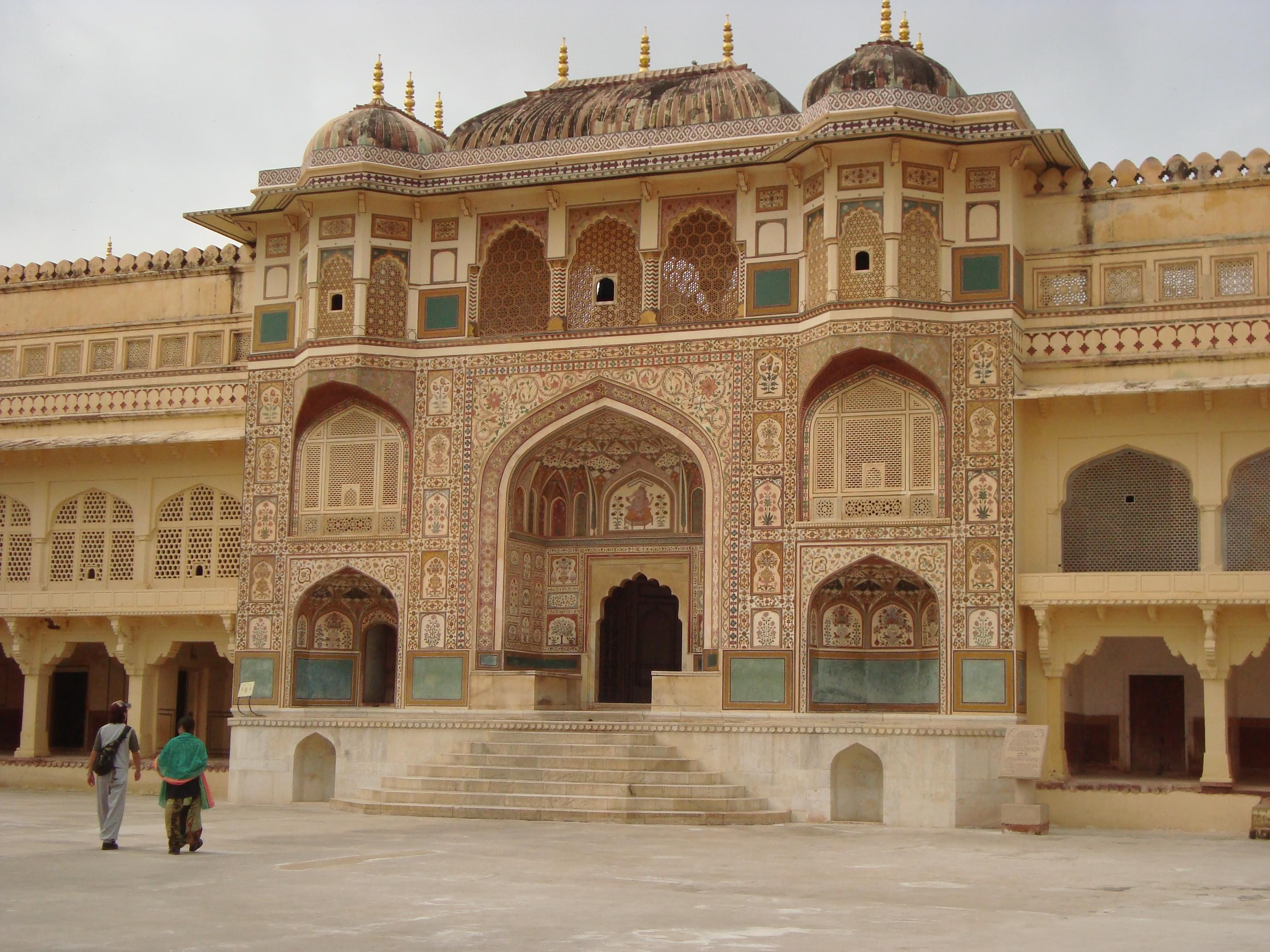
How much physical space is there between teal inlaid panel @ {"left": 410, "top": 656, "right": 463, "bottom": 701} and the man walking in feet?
20.3

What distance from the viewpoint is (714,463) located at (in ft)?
56.0

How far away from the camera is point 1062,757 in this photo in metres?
16.2

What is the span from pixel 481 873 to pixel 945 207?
30.3 ft

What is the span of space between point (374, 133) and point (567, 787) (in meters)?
7.97

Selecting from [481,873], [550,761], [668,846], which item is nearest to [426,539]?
[550,761]

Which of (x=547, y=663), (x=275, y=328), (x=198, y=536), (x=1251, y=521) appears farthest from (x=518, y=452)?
(x=1251, y=521)

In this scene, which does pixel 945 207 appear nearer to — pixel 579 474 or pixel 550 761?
pixel 579 474

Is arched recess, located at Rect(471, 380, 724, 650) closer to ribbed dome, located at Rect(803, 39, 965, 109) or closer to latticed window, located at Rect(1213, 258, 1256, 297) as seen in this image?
ribbed dome, located at Rect(803, 39, 965, 109)

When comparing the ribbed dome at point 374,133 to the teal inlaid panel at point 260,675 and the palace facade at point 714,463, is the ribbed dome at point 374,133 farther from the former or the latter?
the teal inlaid panel at point 260,675

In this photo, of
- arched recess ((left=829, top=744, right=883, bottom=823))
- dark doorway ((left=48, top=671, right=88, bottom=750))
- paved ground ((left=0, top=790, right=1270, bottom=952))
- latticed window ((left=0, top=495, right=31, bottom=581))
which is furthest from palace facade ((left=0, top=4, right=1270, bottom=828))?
dark doorway ((left=48, top=671, right=88, bottom=750))

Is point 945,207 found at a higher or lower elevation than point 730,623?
higher

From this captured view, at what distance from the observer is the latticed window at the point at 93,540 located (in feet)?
67.0

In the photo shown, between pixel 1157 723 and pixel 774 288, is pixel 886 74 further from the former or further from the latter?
pixel 1157 723

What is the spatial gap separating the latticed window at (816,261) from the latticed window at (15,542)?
10755mm
